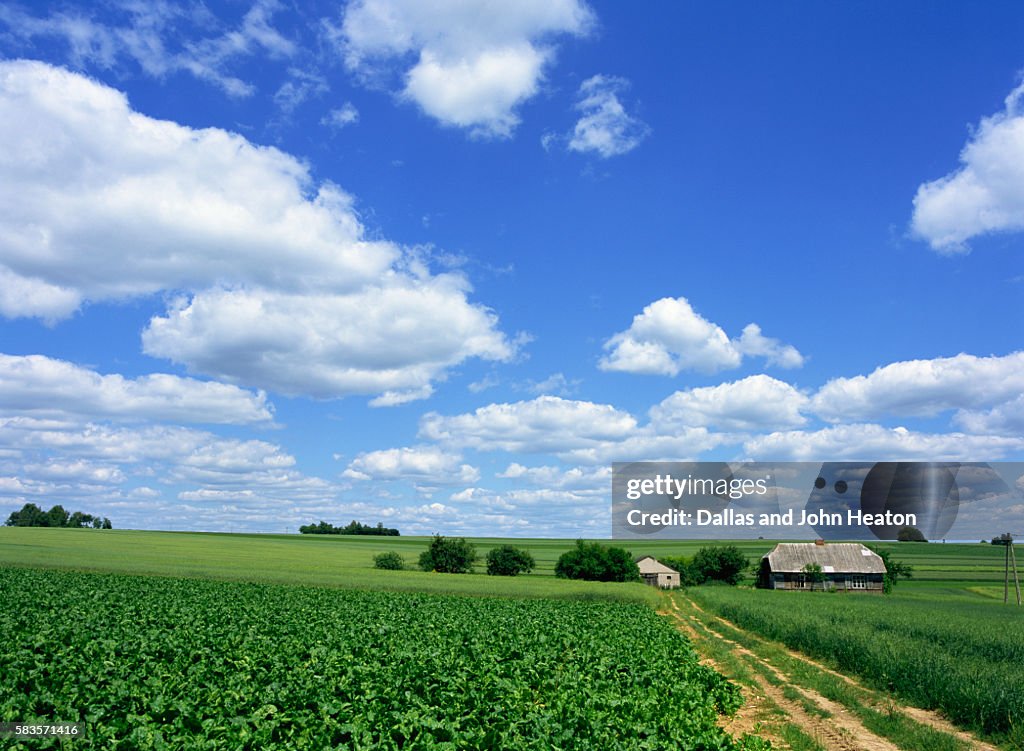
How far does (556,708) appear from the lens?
39.5 ft

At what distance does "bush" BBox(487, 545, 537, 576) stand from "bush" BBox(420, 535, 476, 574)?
3.08 meters

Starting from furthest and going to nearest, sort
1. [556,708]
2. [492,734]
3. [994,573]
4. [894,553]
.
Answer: [894,553], [994,573], [556,708], [492,734]

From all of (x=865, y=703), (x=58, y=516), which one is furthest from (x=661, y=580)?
(x=58, y=516)

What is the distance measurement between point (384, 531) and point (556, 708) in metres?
173

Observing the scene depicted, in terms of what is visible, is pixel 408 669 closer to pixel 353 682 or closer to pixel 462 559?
pixel 353 682

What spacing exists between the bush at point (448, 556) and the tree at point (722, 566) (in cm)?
3959

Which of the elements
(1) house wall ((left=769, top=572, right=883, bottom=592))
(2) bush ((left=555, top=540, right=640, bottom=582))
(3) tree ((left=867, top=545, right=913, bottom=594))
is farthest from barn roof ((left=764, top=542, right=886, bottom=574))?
(2) bush ((left=555, top=540, right=640, bottom=582))

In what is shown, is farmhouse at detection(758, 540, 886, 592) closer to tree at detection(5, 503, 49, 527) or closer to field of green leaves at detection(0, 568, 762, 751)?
field of green leaves at detection(0, 568, 762, 751)

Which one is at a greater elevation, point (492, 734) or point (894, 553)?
point (492, 734)

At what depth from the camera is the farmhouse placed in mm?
91062

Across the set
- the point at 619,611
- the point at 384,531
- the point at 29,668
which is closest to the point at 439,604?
the point at 619,611

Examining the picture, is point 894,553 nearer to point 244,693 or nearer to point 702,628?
point 702,628

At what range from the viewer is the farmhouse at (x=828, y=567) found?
9106cm

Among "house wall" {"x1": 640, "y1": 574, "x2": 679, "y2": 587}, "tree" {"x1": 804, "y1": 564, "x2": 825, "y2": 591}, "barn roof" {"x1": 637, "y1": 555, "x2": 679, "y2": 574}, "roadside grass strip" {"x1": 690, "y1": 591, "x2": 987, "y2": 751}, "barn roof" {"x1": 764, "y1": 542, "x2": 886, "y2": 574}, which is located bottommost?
"house wall" {"x1": 640, "y1": 574, "x2": 679, "y2": 587}
